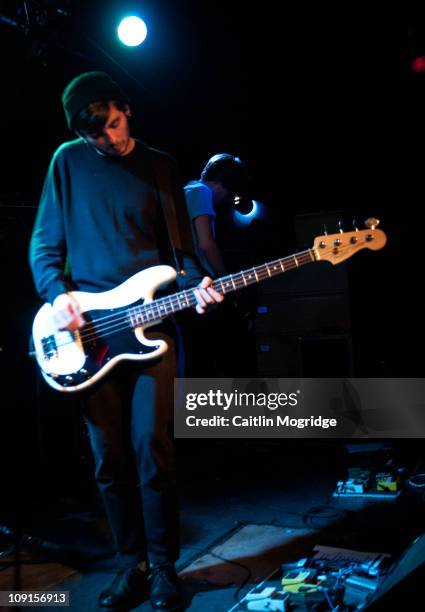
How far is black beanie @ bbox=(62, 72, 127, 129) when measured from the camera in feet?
7.41

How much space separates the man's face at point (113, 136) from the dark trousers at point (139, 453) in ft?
3.08

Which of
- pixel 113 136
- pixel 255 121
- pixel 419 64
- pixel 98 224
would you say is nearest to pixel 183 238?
pixel 98 224

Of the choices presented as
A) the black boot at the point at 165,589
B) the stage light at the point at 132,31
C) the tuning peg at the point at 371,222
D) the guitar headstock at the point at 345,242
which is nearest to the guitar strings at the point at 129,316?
the guitar headstock at the point at 345,242

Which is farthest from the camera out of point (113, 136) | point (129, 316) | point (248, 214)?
point (248, 214)

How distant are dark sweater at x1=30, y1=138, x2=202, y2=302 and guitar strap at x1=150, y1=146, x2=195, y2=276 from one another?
0.02 m

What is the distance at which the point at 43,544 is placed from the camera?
3215 mm

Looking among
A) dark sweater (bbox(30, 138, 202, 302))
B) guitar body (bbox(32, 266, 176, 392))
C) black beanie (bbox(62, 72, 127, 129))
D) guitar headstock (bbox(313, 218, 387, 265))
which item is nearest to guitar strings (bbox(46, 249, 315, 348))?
guitar body (bbox(32, 266, 176, 392))

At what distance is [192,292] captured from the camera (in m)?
2.33

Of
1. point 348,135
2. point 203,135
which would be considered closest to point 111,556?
point 203,135

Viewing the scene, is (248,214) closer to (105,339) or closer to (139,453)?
(105,339)

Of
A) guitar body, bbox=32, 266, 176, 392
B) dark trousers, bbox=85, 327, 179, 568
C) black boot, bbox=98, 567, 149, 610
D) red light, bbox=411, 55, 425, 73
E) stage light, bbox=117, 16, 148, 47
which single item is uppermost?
stage light, bbox=117, 16, 148, 47

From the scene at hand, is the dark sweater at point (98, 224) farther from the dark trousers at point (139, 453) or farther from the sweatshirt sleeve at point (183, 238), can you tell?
the dark trousers at point (139, 453)

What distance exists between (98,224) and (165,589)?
5.57 ft

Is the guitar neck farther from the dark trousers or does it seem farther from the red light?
the red light
